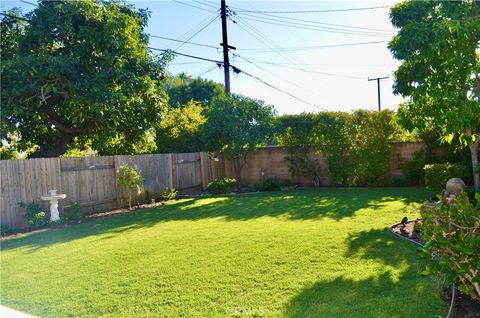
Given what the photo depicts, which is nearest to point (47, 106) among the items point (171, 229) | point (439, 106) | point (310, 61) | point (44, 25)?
point (44, 25)

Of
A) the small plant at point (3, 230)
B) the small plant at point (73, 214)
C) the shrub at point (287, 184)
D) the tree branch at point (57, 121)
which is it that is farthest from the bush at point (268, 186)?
the small plant at point (3, 230)

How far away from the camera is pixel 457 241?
287 cm

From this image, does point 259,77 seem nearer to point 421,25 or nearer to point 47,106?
point 47,106

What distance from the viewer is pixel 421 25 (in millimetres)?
5840

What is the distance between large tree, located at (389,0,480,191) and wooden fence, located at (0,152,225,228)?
8127mm

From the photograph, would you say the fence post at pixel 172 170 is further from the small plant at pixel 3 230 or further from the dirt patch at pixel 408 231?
the dirt patch at pixel 408 231

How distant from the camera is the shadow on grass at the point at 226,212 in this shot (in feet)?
23.9

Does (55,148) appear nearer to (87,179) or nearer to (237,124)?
(87,179)

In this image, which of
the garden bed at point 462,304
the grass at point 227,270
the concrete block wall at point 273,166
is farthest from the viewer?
the concrete block wall at point 273,166

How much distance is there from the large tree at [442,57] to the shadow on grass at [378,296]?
2791mm

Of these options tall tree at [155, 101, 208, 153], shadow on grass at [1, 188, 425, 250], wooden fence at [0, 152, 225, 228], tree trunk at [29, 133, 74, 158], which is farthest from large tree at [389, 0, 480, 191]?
tree trunk at [29, 133, 74, 158]

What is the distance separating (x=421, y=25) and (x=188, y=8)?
451 inches

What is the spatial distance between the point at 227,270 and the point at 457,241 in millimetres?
2540

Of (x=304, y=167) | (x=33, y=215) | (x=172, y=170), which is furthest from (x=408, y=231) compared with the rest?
(x=172, y=170)
